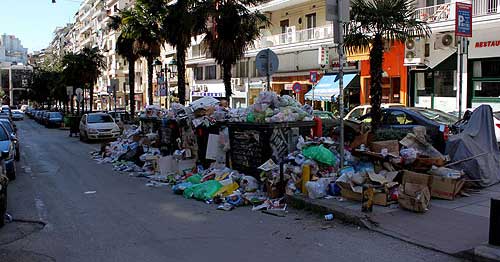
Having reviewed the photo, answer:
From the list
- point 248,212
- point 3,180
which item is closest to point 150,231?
point 248,212

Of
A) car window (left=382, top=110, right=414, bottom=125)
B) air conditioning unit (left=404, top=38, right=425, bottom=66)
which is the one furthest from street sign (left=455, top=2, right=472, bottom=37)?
air conditioning unit (left=404, top=38, right=425, bottom=66)

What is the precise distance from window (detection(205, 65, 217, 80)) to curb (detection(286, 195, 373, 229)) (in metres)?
44.1

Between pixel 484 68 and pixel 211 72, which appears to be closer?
pixel 484 68

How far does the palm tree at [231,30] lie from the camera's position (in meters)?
21.2

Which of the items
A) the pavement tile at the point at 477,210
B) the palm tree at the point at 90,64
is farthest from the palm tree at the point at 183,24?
the palm tree at the point at 90,64

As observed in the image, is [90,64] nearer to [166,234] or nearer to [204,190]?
[204,190]

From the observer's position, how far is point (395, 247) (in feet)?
20.1

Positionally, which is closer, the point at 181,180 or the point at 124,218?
the point at 124,218

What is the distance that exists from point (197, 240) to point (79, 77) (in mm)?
46134

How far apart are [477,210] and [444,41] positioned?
64.2 feet

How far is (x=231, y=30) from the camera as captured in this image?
21.4 metres

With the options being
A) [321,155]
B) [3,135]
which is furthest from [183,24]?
[321,155]

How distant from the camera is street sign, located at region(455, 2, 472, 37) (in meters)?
12.5

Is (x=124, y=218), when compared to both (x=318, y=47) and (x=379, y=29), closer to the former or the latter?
(x=379, y=29)
